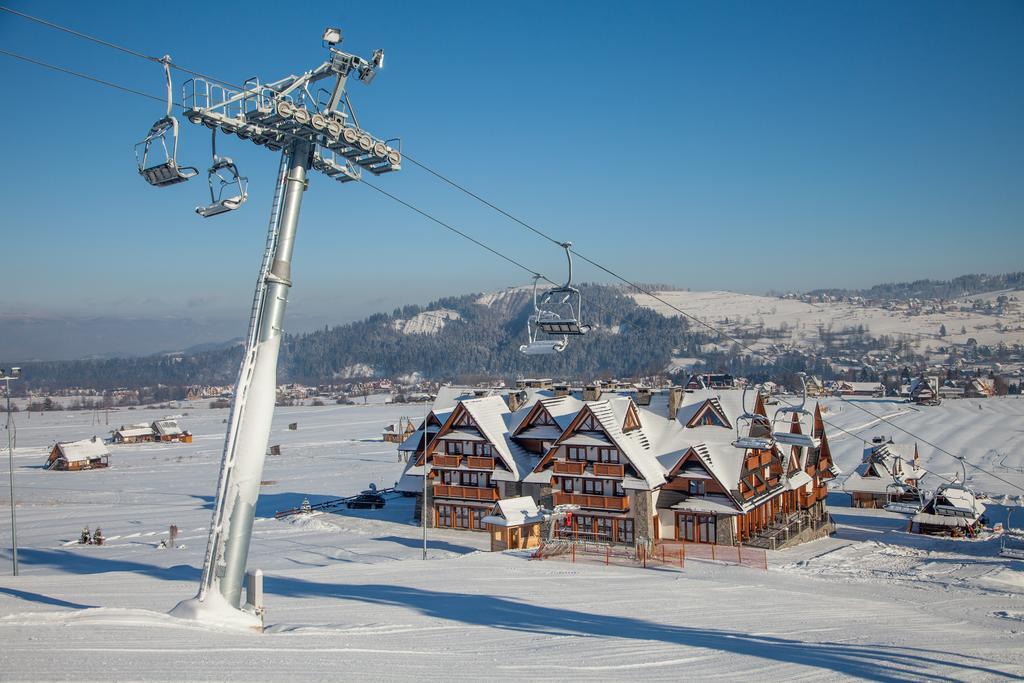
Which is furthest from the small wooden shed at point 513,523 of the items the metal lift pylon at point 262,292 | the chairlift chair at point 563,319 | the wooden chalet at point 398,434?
the wooden chalet at point 398,434

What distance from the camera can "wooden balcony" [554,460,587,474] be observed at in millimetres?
36594

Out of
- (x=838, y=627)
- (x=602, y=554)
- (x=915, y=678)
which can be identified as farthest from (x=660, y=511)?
(x=915, y=678)

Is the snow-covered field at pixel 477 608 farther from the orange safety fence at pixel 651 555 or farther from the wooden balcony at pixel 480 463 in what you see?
the wooden balcony at pixel 480 463

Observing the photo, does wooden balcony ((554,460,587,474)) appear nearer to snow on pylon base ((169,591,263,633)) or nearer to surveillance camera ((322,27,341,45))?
snow on pylon base ((169,591,263,633))

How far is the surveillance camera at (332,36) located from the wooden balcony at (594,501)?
86.5ft

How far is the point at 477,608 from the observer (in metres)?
18.6

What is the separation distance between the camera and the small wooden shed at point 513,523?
3284cm

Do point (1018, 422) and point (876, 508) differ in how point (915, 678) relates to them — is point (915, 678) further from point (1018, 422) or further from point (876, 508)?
point (1018, 422)

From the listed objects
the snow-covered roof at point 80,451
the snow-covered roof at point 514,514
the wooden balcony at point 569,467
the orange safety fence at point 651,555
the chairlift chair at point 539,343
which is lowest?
the orange safety fence at point 651,555

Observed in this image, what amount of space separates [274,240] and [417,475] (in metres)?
29.4

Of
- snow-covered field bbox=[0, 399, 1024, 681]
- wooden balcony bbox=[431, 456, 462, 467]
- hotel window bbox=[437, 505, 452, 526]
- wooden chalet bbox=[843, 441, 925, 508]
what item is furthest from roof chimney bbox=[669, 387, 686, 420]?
wooden chalet bbox=[843, 441, 925, 508]

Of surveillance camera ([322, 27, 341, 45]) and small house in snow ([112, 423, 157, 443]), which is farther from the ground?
surveillance camera ([322, 27, 341, 45])

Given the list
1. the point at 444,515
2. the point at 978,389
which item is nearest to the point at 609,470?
the point at 444,515

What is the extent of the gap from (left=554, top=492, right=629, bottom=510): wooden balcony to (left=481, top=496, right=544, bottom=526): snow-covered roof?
2672mm
